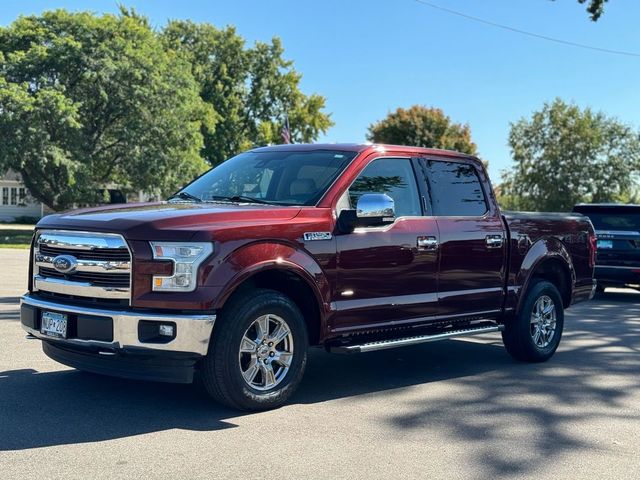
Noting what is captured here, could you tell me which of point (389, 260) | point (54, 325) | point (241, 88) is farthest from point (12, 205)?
point (389, 260)

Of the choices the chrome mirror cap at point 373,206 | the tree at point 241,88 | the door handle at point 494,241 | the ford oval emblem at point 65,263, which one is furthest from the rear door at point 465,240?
the tree at point 241,88

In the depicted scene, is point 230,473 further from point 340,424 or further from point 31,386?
point 31,386

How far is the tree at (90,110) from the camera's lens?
3133cm

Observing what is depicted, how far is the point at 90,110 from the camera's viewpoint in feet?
115

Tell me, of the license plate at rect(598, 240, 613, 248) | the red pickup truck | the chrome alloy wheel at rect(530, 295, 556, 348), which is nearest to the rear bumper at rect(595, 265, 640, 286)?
the license plate at rect(598, 240, 613, 248)

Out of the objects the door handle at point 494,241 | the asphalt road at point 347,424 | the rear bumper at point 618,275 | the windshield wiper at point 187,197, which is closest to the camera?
the asphalt road at point 347,424

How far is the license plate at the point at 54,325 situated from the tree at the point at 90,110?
27753mm

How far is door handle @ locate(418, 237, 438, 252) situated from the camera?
20.8 ft

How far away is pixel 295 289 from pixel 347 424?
44.2 inches

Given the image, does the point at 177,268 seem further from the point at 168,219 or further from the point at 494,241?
the point at 494,241

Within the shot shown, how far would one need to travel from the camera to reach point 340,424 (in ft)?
16.9

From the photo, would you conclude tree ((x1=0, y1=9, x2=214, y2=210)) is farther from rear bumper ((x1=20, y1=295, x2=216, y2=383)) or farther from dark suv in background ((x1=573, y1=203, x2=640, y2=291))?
rear bumper ((x1=20, y1=295, x2=216, y2=383))

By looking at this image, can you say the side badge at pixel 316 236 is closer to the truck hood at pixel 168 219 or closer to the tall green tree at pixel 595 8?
the truck hood at pixel 168 219

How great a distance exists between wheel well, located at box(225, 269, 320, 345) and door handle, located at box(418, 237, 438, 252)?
1.21 m
